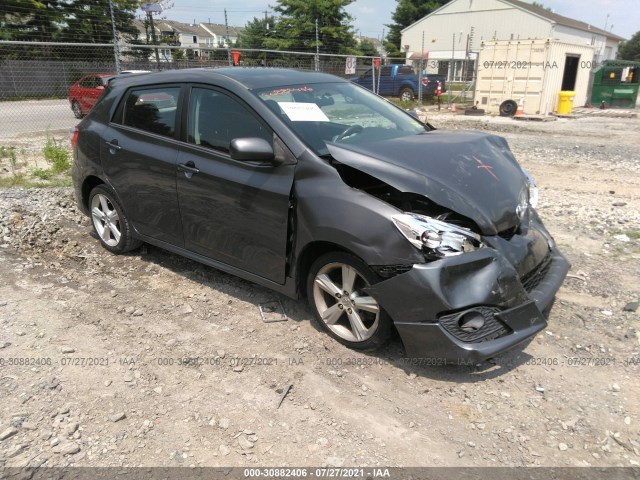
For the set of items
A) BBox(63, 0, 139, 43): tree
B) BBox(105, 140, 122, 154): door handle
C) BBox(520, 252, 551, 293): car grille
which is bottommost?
BBox(520, 252, 551, 293): car grille

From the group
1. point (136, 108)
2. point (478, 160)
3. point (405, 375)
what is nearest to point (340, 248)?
point (405, 375)

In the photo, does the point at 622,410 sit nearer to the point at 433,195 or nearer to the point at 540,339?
the point at 540,339

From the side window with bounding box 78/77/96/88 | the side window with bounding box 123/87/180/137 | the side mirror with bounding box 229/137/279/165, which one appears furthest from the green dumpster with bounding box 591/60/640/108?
the side mirror with bounding box 229/137/279/165

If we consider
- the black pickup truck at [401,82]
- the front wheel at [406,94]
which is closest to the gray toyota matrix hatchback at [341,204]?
the black pickup truck at [401,82]

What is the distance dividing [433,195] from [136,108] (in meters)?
2.97

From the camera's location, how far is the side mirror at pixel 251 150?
3.28 meters

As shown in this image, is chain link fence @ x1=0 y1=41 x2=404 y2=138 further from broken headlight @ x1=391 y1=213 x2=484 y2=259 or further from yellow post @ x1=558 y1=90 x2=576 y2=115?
broken headlight @ x1=391 y1=213 x2=484 y2=259

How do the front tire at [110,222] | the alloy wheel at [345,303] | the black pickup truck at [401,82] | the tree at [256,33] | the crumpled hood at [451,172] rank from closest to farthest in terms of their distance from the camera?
the crumpled hood at [451,172] < the alloy wheel at [345,303] < the front tire at [110,222] < the black pickup truck at [401,82] < the tree at [256,33]

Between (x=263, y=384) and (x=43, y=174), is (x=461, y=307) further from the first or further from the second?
(x=43, y=174)

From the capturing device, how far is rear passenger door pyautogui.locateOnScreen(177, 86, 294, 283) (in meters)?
3.47

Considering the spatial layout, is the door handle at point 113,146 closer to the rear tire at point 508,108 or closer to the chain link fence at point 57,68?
the chain link fence at point 57,68

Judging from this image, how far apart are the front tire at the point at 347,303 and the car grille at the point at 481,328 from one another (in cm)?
42

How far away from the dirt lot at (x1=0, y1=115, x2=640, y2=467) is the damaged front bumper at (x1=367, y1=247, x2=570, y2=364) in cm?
35

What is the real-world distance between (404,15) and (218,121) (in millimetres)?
62810
